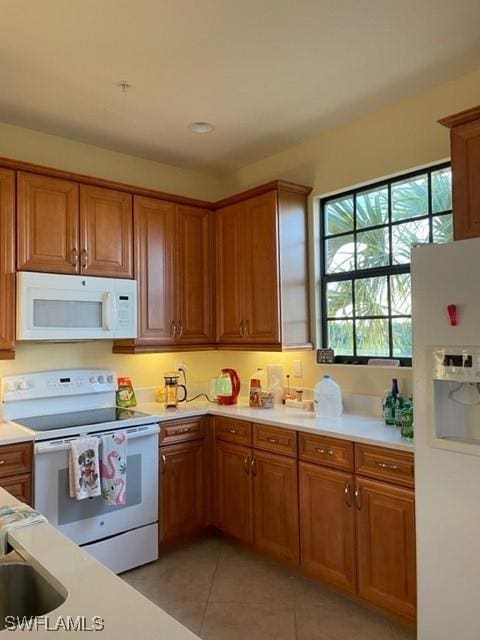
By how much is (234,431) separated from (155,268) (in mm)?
1251

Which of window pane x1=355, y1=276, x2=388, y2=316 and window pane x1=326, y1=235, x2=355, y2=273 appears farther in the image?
window pane x1=326, y1=235, x2=355, y2=273

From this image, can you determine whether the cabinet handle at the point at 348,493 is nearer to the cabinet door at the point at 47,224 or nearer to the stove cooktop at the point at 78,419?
the stove cooktop at the point at 78,419

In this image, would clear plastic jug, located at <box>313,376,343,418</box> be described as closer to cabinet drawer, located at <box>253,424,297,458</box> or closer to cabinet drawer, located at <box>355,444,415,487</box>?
cabinet drawer, located at <box>253,424,297,458</box>

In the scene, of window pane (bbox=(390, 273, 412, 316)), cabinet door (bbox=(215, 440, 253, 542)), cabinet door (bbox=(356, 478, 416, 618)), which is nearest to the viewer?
cabinet door (bbox=(356, 478, 416, 618))

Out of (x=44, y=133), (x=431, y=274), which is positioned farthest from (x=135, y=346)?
(x=431, y=274)

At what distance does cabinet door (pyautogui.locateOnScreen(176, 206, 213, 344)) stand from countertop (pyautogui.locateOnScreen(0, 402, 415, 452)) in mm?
554

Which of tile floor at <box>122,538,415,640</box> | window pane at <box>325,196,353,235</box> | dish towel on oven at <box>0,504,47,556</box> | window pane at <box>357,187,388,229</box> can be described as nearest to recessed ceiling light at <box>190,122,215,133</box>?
window pane at <box>325,196,353,235</box>

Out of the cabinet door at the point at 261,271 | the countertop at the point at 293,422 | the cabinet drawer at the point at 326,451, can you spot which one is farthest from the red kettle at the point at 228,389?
the cabinet drawer at the point at 326,451

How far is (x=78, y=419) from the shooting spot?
309 cm

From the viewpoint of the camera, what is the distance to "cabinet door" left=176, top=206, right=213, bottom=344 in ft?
12.0

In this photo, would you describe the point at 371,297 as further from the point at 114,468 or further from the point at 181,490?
the point at 114,468

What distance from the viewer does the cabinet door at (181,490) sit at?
3172mm

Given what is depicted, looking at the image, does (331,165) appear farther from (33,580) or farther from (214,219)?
(33,580)

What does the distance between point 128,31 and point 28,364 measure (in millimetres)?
2044
